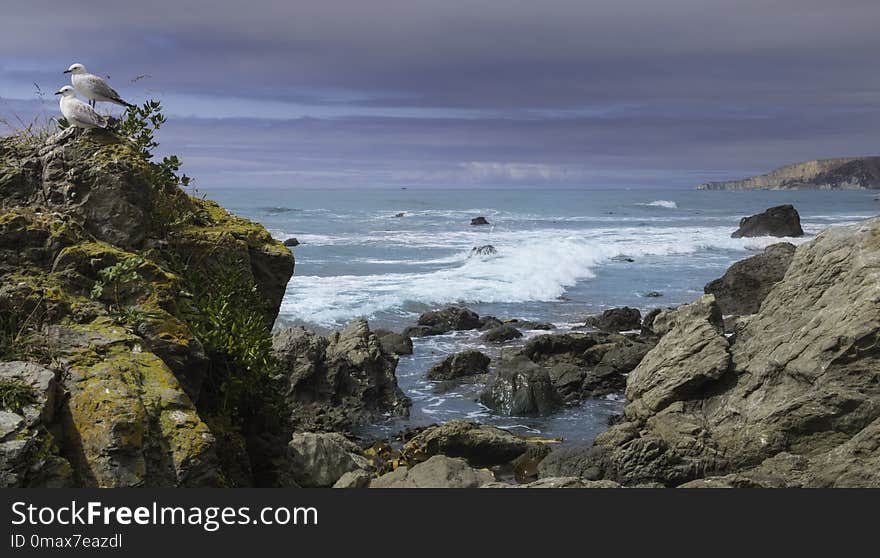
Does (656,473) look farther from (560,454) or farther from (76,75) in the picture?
(76,75)

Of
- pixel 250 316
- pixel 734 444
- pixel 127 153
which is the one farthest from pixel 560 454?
pixel 127 153

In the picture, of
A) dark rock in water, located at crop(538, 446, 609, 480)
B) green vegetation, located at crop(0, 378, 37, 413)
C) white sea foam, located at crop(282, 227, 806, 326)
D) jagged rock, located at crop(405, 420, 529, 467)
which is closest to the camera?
green vegetation, located at crop(0, 378, 37, 413)

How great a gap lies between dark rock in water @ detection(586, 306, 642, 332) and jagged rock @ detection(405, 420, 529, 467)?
12.0 m

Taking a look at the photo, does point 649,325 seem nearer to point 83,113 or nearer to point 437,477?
point 437,477

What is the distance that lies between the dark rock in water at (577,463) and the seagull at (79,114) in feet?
25.9

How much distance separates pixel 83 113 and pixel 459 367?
13.5 meters

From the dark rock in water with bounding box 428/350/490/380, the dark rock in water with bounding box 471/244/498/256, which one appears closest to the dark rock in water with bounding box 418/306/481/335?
the dark rock in water with bounding box 428/350/490/380

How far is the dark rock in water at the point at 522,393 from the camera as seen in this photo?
1714 cm

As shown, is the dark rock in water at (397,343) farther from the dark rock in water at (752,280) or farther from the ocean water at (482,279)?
the dark rock in water at (752,280)

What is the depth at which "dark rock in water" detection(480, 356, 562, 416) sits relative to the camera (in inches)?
675

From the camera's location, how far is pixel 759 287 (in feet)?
86.5

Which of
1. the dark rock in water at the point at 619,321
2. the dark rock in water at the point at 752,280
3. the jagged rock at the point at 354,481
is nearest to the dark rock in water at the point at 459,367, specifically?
the dark rock in water at the point at 619,321

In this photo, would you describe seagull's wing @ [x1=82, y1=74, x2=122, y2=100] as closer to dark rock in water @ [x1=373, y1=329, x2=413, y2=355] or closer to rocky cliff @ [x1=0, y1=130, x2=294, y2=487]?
rocky cliff @ [x1=0, y1=130, x2=294, y2=487]

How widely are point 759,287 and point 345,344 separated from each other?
50.0 feet
